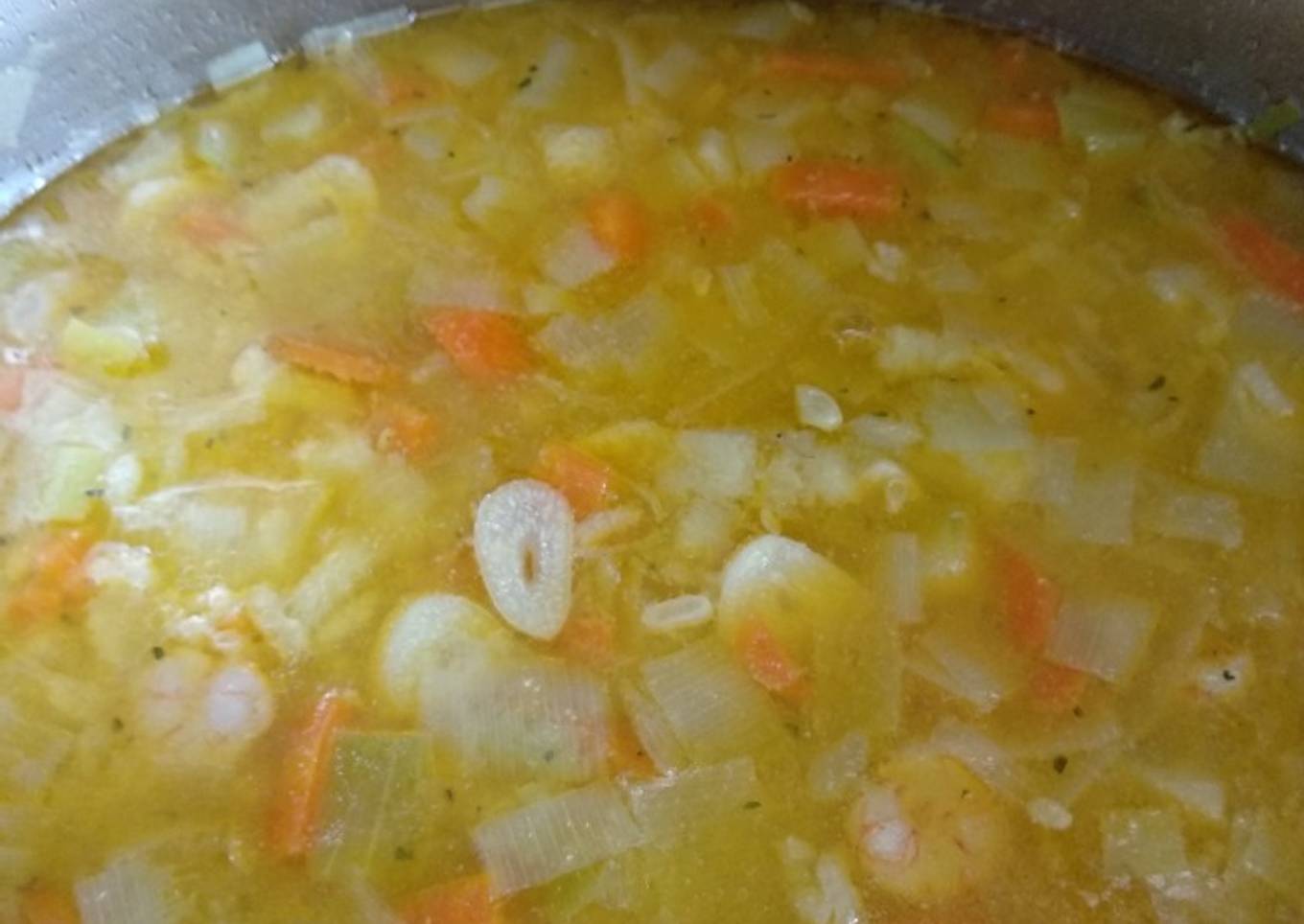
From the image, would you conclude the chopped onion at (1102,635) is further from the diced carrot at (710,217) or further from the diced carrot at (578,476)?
the diced carrot at (710,217)

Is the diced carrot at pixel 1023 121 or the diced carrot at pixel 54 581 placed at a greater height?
the diced carrot at pixel 1023 121

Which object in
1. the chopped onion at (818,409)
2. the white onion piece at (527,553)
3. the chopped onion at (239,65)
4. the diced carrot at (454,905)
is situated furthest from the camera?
the chopped onion at (239,65)

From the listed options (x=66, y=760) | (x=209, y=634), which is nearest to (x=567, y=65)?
(x=209, y=634)

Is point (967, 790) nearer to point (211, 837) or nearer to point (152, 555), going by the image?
point (211, 837)

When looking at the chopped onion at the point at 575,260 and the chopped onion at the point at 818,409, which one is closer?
the chopped onion at the point at 818,409

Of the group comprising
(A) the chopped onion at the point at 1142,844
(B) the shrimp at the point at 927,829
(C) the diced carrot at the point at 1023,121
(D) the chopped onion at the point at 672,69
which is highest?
(D) the chopped onion at the point at 672,69

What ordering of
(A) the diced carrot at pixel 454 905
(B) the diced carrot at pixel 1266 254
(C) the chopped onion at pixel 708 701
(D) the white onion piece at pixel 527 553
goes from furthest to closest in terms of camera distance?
(B) the diced carrot at pixel 1266 254 → (D) the white onion piece at pixel 527 553 → (C) the chopped onion at pixel 708 701 → (A) the diced carrot at pixel 454 905

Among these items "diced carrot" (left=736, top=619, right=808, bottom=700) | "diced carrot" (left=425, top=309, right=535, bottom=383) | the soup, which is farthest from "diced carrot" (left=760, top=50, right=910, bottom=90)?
"diced carrot" (left=736, top=619, right=808, bottom=700)

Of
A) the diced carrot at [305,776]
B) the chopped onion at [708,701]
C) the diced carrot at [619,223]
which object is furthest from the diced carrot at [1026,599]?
the diced carrot at [305,776]
